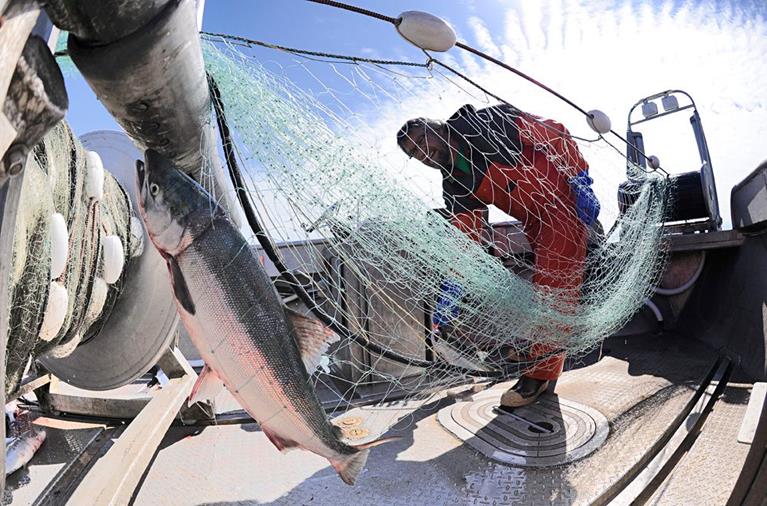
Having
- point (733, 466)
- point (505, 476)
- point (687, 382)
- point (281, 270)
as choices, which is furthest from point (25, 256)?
point (687, 382)

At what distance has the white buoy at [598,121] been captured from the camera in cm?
302

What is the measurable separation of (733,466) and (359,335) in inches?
78.1

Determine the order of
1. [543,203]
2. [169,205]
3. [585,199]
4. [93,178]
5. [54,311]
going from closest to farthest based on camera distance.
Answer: [169,205], [54,311], [93,178], [543,203], [585,199]

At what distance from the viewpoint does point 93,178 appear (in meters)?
1.88

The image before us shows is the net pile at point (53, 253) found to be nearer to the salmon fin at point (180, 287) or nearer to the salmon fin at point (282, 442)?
the salmon fin at point (180, 287)

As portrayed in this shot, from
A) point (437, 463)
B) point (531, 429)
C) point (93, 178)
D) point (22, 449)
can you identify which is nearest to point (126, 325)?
point (93, 178)

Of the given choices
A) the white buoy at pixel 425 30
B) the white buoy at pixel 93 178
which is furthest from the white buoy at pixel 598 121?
the white buoy at pixel 93 178

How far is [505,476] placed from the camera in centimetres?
243

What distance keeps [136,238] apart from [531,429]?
2700 millimetres

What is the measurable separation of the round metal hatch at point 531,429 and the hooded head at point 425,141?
1.82 meters

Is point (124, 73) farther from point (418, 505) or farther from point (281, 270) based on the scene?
point (418, 505)

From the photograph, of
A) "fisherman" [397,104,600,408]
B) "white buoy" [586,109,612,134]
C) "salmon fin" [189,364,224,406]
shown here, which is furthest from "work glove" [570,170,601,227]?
"salmon fin" [189,364,224,406]

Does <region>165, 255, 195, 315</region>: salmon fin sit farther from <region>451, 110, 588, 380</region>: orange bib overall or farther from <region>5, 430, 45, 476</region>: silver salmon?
<region>5, 430, 45, 476</region>: silver salmon

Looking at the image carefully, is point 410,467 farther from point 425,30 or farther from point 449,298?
point 425,30
